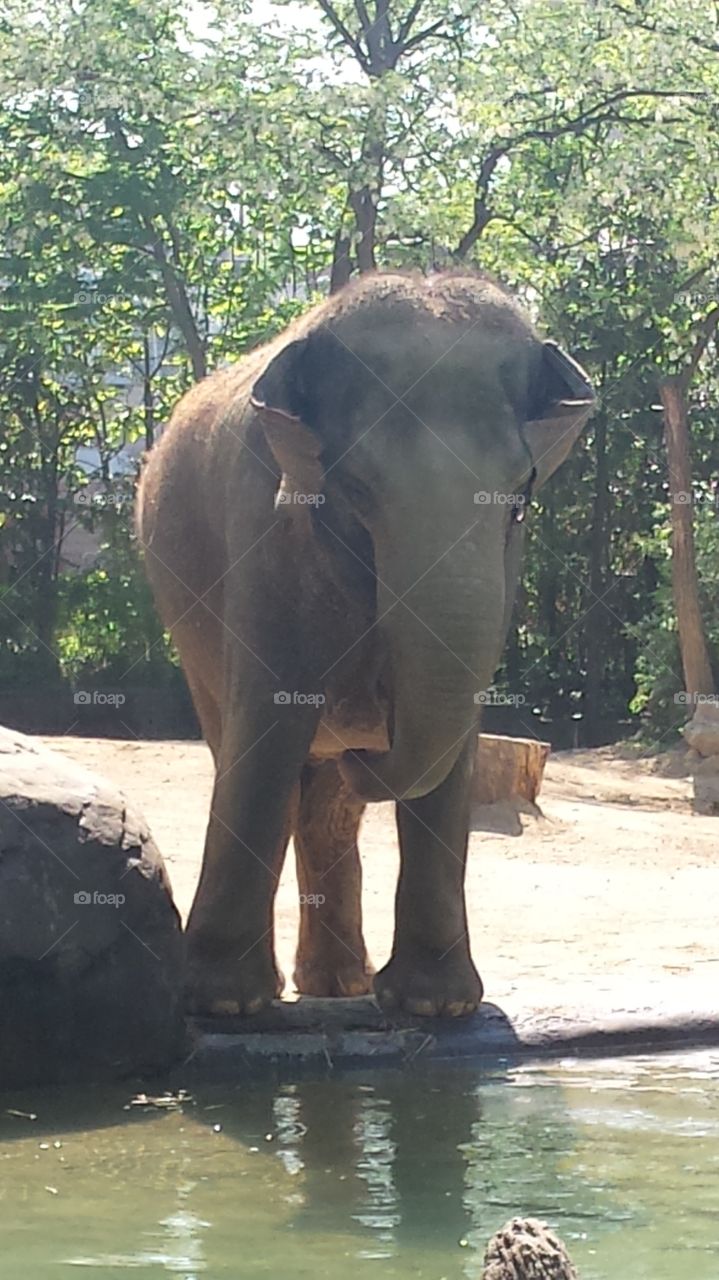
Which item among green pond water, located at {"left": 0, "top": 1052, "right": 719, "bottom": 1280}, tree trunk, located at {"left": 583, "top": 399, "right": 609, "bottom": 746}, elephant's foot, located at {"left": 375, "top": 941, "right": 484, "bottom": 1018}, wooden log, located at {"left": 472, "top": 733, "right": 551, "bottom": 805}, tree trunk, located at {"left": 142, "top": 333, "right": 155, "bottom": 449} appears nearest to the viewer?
green pond water, located at {"left": 0, "top": 1052, "right": 719, "bottom": 1280}

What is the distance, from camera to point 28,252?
21.6 m

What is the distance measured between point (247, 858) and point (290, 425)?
143 cm

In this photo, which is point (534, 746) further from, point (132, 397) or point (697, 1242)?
point (132, 397)

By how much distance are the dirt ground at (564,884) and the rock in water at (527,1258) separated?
3.38m

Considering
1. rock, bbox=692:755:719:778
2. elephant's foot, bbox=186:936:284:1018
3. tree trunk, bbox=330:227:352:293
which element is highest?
tree trunk, bbox=330:227:352:293

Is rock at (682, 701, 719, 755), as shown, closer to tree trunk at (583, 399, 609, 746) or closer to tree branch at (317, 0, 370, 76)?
tree trunk at (583, 399, 609, 746)

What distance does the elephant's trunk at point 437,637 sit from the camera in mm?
5832

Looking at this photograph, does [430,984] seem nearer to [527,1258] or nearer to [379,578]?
[379,578]

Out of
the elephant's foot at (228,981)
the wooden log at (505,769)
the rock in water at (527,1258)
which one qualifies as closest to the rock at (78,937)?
the elephant's foot at (228,981)

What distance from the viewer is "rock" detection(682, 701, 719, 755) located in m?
17.5

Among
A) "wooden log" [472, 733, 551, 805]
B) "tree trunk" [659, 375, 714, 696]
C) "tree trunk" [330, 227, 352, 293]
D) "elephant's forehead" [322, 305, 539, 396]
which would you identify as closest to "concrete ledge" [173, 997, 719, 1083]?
"elephant's forehead" [322, 305, 539, 396]

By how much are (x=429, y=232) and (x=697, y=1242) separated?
1608 centimetres

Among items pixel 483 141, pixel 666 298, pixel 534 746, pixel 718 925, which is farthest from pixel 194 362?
pixel 718 925

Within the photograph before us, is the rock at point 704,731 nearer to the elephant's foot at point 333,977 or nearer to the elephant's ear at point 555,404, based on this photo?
the elephant's foot at point 333,977
